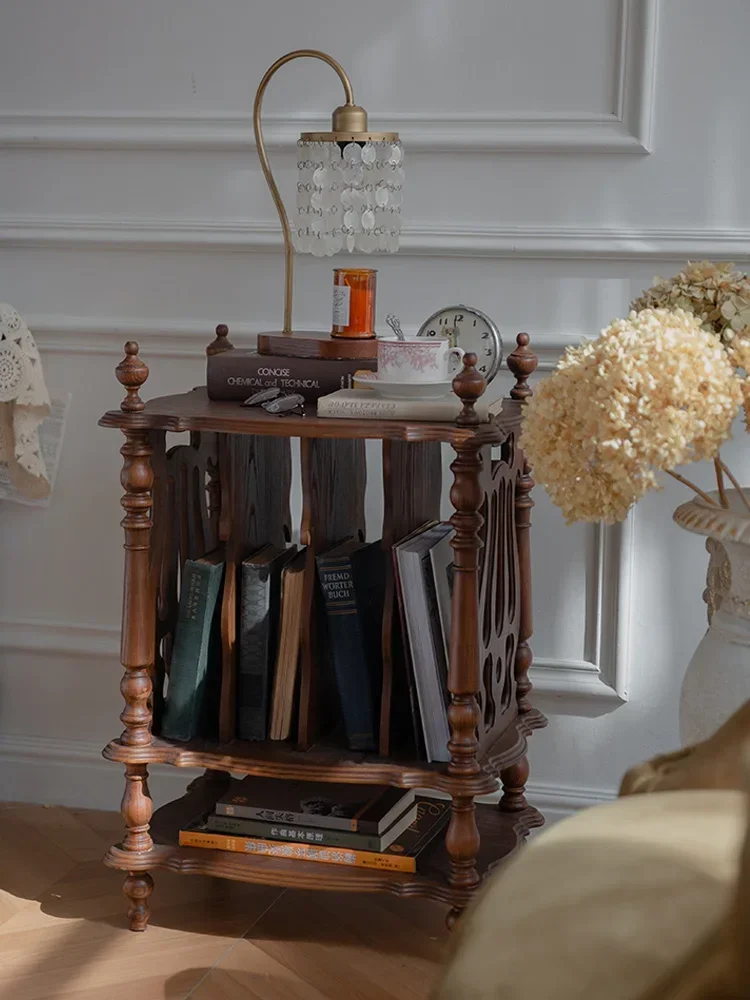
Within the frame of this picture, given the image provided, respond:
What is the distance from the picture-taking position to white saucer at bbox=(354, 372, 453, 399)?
5.36 feet

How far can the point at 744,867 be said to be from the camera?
471 mm

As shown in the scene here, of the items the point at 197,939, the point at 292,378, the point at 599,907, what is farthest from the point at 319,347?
the point at 599,907

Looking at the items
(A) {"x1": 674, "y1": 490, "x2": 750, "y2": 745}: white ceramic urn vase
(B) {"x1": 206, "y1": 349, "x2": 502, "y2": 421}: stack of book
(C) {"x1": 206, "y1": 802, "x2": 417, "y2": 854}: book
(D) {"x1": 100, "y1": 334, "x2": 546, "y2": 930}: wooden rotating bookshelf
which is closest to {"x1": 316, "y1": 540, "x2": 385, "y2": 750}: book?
(D) {"x1": 100, "y1": 334, "x2": 546, "y2": 930}: wooden rotating bookshelf

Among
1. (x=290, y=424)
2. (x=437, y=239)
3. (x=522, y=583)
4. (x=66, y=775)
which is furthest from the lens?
(x=66, y=775)

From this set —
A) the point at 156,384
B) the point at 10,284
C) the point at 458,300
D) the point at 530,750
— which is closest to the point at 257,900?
the point at 530,750

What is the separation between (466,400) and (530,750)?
33.1 inches

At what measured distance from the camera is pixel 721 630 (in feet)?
4.98

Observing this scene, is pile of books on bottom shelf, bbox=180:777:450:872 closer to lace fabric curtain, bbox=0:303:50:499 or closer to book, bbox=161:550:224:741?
book, bbox=161:550:224:741

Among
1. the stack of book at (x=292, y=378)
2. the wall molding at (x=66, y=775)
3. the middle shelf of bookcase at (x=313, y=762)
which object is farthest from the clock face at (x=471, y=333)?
the wall molding at (x=66, y=775)

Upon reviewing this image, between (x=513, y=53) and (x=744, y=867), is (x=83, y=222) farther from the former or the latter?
(x=744, y=867)

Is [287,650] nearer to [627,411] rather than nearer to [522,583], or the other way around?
[522,583]

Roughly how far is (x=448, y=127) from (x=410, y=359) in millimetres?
599

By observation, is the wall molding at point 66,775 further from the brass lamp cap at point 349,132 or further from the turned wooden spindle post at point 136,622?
the brass lamp cap at point 349,132

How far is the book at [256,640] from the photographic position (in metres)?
1.76
